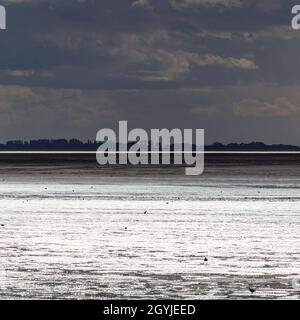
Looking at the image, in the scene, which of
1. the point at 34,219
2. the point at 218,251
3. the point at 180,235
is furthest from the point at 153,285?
the point at 34,219

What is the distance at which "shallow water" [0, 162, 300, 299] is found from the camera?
23.7 meters

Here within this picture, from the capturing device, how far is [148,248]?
31.9 metres

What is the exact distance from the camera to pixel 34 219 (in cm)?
4394

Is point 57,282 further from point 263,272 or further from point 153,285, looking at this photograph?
point 263,272

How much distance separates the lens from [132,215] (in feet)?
153

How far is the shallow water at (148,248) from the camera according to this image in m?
23.7

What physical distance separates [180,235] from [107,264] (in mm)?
9034

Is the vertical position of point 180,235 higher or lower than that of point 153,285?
higher

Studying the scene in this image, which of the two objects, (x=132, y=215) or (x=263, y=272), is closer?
(x=263, y=272)
